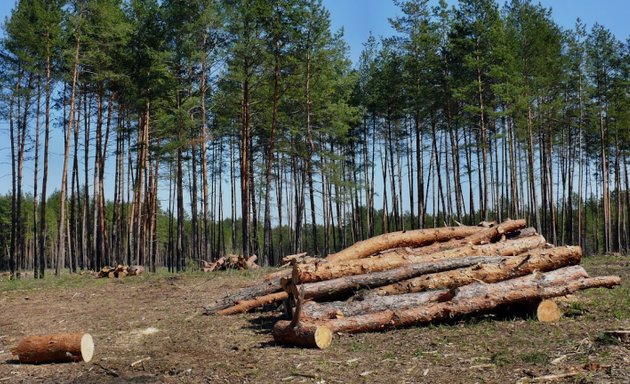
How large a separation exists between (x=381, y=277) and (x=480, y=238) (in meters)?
3.73

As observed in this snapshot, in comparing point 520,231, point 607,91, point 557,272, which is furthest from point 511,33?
point 557,272

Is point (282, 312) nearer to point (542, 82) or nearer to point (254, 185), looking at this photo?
point (254, 185)

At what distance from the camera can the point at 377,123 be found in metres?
40.8

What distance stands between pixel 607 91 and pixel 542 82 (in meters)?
7.94

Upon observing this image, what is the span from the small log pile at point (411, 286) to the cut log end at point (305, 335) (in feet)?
0.05

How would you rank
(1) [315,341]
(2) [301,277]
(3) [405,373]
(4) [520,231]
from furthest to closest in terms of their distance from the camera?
(4) [520,231]
(2) [301,277]
(1) [315,341]
(3) [405,373]

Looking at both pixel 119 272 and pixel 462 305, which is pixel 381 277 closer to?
pixel 462 305

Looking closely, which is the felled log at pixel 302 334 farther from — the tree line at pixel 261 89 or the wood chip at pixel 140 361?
the tree line at pixel 261 89

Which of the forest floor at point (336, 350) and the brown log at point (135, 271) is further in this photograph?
the brown log at point (135, 271)

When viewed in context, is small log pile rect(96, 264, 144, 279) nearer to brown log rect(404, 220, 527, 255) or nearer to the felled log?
brown log rect(404, 220, 527, 255)

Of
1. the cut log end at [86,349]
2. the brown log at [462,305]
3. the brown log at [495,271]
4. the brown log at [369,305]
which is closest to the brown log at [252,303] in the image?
the brown log at [369,305]

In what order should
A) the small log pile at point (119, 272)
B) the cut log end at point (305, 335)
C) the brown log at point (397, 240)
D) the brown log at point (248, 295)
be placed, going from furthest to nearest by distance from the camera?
the small log pile at point (119, 272)
the brown log at point (397, 240)
the brown log at point (248, 295)
the cut log end at point (305, 335)

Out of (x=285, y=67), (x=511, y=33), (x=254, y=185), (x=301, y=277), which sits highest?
(x=511, y=33)

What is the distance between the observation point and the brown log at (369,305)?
8656mm
